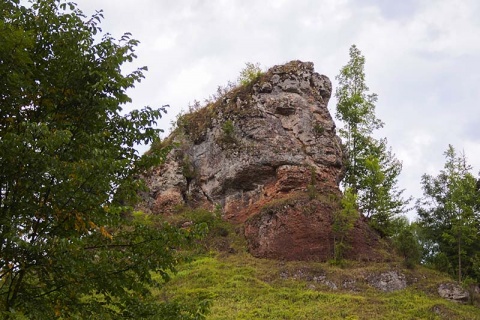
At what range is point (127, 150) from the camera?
8.39m

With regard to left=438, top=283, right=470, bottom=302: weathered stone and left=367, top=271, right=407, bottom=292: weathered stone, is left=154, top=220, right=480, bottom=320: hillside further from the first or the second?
left=438, top=283, right=470, bottom=302: weathered stone

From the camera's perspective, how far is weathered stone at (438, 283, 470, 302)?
23.4 meters

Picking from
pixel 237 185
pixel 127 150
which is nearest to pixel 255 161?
pixel 237 185

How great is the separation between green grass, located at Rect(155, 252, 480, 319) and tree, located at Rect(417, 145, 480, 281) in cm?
270

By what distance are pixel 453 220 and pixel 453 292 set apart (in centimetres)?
542

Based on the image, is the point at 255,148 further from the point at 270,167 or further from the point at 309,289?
the point at 309,289

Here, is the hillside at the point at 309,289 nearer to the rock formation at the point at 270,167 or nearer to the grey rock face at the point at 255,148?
the rock formation at the point at 270,167

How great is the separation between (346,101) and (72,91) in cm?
3313

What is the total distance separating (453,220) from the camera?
27891 millimetres

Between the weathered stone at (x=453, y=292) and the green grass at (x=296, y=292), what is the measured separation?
1.16 feet

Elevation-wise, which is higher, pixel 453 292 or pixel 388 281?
pixel 388 281

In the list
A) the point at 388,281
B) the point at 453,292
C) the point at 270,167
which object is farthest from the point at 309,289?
the point at 270,167

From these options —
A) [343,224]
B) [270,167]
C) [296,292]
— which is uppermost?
[270,167]

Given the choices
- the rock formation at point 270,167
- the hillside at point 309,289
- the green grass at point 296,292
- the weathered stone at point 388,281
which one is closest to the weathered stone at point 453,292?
the hillside at point 309,289
